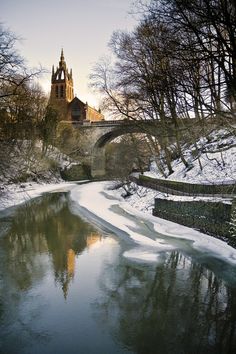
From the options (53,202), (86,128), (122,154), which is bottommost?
(53,202)

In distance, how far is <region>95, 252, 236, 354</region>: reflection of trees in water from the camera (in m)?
7.17

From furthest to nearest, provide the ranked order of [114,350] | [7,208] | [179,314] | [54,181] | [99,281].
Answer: [54,181]
[7,208]
[99,281]
[179,314]
[114,350]

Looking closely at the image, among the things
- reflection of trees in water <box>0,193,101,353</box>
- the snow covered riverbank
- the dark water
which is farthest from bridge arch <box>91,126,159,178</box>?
the dark water

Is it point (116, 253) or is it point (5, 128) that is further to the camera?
point (5, 128)

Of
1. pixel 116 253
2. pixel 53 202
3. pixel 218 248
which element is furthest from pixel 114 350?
pixel 53 202

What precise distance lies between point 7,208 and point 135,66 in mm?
12933

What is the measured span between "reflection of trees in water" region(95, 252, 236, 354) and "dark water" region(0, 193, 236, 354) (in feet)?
0.07

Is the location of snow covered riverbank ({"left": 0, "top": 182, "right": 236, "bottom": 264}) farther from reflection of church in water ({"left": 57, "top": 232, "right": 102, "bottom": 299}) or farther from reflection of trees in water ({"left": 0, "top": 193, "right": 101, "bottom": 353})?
reflection of church in water ({"left": 57, "top": 232, "right": 102, "bottom": 299})

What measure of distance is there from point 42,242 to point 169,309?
27.4ft

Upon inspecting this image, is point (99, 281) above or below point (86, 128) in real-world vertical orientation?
below

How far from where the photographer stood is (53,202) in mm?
29531

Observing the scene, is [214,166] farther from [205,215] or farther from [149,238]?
[149,238]

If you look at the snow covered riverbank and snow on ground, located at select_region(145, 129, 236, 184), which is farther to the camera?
snow on ground, located at select_region(145, 129, 236, 184)

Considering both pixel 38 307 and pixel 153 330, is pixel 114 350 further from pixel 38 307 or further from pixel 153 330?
pixel 38 307
